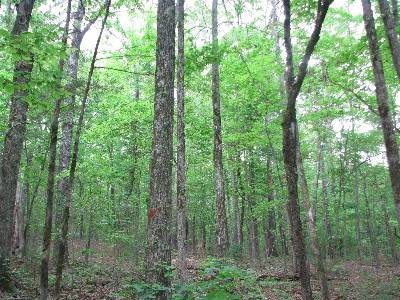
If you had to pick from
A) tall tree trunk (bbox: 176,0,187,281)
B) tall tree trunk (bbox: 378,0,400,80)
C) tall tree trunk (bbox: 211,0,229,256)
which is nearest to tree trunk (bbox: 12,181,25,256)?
tall tree trunk (bbox: 211,0,229,256)

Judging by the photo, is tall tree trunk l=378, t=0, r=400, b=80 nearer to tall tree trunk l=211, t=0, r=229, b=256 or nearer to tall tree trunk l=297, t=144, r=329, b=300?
tall tree trunk l=297, t=144, r=329, b=300

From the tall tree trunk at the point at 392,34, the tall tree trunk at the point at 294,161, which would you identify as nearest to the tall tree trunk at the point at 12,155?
the tall tree trunk at the point at 294,161

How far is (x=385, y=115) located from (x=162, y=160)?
187 inches

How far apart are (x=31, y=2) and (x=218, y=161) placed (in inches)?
302

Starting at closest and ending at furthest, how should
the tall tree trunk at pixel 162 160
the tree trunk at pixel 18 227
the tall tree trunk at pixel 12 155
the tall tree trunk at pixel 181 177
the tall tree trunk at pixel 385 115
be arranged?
the tall tree trunk at pixel 385 115 < the tall tree trunk at pixel 162 160 < the tall tree trunk at pixel 12 155 < the tall tree trunk at pixel 181 177 < the tree trunk at pixel 18 227

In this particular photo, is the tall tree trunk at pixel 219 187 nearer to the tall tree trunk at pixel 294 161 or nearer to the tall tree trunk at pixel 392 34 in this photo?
the tall tree trunk at pixel 392 34

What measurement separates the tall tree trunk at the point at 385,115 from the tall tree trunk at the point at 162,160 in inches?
175

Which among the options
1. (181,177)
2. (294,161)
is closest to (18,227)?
(181,177)

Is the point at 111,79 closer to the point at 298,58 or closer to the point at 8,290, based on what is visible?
the point at 298,58

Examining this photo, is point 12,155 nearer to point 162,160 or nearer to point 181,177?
point 162,160

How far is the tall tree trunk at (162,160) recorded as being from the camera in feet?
24.2

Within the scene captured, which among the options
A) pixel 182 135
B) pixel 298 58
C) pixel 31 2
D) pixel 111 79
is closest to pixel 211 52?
pixel 182 135

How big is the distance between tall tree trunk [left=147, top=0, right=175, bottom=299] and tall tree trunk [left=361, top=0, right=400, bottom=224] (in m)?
4.44

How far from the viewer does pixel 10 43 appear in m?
5.09
